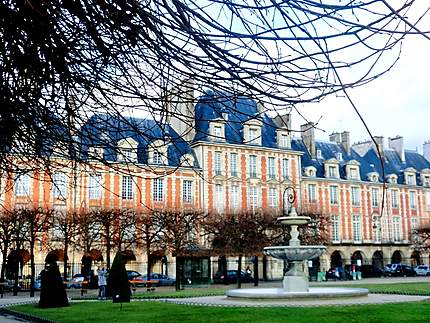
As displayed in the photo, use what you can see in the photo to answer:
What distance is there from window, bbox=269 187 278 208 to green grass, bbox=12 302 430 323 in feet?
95.8

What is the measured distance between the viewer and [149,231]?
34219 millimetres

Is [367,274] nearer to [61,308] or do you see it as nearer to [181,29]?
[61,308]

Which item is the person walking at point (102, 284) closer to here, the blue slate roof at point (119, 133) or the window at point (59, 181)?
the window at point (59, 181)

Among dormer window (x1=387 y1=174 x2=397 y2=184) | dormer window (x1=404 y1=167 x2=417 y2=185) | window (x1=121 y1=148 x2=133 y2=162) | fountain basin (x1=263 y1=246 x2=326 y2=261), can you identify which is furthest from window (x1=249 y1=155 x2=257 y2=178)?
window (x1=121 y1=148 x2=133 y2=162)

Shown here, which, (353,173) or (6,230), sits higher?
(353,173)

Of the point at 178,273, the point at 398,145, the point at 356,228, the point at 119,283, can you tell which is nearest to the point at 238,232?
the point at 178,273

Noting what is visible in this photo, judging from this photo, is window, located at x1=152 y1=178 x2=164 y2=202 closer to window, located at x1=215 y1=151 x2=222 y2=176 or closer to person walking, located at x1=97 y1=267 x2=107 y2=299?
window, located at x1=215 y1=151 x2=222 y2=176

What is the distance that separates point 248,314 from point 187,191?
28994 millimetres

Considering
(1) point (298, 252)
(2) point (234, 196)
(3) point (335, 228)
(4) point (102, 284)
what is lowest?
(4) point (102, 284)

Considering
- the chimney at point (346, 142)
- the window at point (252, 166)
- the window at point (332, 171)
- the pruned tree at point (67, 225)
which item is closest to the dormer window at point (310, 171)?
the window at point (332, 171)

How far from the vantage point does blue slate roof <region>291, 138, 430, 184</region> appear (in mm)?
47719

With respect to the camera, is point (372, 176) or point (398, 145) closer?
point (372, 176)

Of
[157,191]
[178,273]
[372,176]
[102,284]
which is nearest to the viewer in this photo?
[102,284]

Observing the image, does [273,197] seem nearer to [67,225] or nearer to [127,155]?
[67,225]
